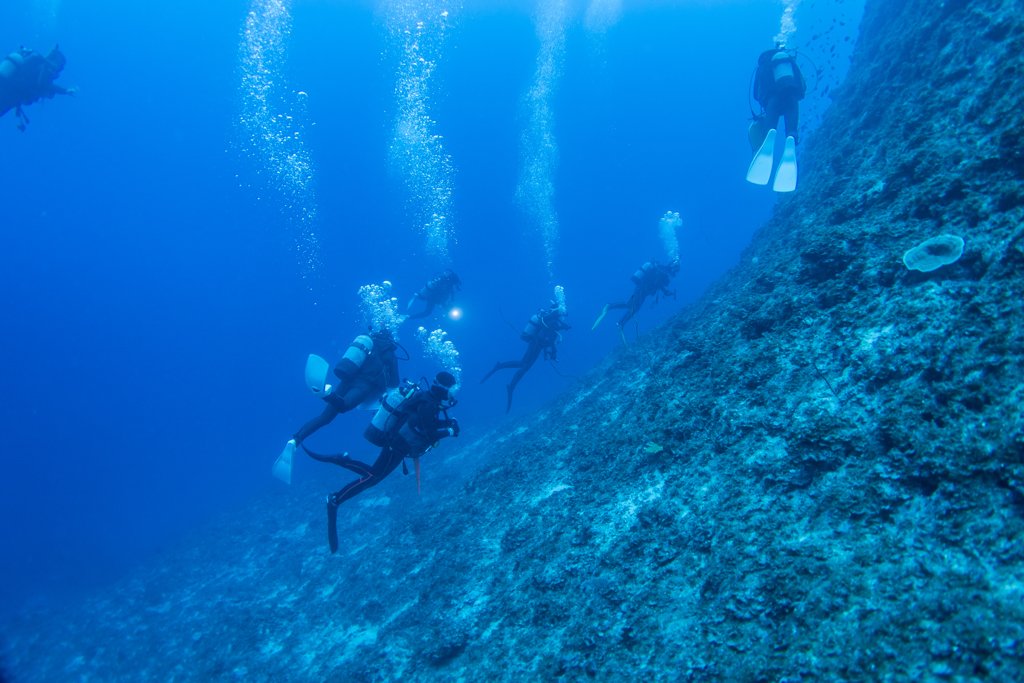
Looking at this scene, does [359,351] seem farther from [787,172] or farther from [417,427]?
[787,172]

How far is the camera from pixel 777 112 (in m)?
6.45

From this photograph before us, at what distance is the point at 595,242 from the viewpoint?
97.9 meters

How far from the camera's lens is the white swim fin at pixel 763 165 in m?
5.62

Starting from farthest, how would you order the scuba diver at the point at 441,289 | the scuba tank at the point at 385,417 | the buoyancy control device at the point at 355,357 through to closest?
the scuba diver at the point at 441,289 < the buoyancy control device at the point at 355,357 < the scuba tank at the point at 385,417

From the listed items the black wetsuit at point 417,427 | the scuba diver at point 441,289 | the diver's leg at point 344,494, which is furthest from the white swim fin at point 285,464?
the scuba diver at point 441,289

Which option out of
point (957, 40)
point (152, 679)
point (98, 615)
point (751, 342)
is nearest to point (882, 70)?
point (957, 40)

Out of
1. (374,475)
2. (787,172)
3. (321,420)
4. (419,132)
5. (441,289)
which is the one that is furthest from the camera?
(419,132)

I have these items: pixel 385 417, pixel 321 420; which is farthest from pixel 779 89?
pixel 321 420

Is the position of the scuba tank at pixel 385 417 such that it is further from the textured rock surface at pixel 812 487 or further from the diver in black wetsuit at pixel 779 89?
the diver in black wetsuit at pixel 779 89

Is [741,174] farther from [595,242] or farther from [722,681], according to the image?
[722,681]

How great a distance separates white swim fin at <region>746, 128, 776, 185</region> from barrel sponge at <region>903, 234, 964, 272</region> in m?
3.58

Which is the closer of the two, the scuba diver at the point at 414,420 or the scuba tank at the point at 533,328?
the scuba diver at the point at 414,420

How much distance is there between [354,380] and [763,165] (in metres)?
7.17

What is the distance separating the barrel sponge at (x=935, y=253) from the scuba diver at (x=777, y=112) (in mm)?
3449
